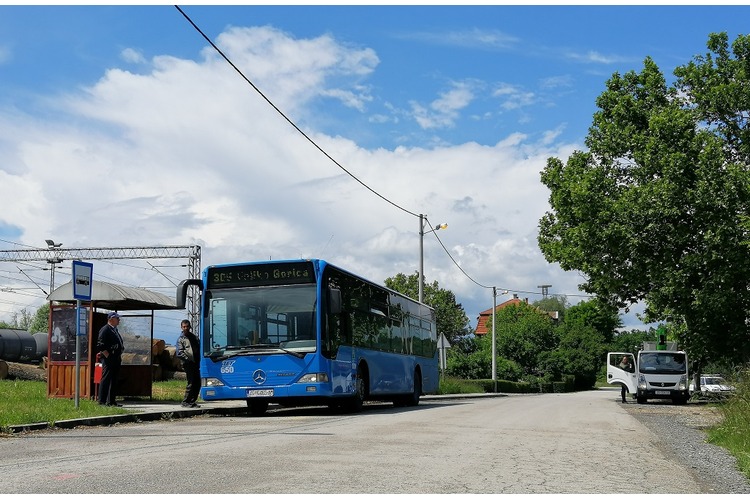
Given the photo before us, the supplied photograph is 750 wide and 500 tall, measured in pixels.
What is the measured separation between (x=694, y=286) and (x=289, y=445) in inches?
915

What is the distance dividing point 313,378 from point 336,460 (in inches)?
333

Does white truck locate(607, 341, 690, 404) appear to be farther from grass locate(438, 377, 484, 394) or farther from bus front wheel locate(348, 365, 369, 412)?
bus front wheel locate(348, 365, 369, 412)

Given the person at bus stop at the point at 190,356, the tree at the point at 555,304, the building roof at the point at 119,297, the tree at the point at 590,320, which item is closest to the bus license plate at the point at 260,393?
the person at bus stop at the point at 190,356

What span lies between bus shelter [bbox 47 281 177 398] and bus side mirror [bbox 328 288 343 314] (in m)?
4.76

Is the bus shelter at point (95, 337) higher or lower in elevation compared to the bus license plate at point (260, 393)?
higher

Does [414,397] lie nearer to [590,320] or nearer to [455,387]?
[455,387]

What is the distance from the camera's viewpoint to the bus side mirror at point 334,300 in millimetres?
17812

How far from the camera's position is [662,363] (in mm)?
33094

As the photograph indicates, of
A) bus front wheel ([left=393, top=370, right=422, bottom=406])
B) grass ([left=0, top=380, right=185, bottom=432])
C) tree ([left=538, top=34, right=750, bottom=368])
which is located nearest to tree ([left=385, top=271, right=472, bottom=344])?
tree ([left=538, top=34, right=750, bottom=368])

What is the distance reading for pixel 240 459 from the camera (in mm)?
9328

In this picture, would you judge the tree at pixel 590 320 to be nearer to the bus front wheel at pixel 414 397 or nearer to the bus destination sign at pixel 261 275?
the bus front wheel at pixel 414 397

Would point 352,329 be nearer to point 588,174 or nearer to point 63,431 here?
point 63,431

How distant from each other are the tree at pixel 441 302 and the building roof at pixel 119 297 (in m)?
68.4
